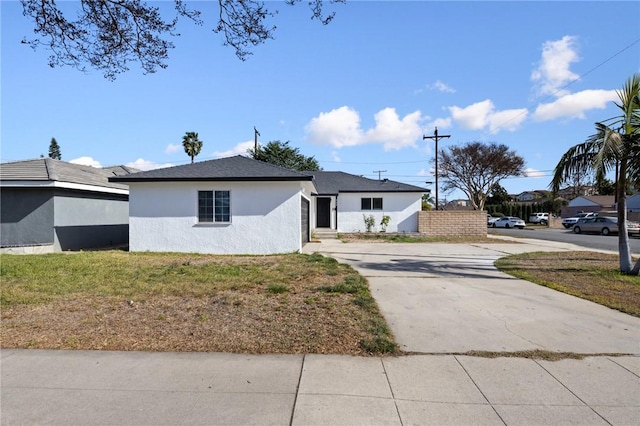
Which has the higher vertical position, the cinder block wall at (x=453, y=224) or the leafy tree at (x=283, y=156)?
the leafy tree at (x=283, y=156)

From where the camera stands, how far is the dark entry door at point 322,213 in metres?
27.3

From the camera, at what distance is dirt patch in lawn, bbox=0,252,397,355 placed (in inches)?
180

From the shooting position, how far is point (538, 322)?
221 inches

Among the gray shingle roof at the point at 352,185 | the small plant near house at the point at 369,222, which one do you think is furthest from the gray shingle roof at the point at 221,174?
the small plant near house at the point at 369,222

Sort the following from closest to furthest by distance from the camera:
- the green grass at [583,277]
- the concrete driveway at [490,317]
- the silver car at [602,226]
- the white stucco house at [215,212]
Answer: the concrete driveway at [490,317] < the green grass at [583,277] < the white stucco house at [215,212] < the silver car at [602,226]

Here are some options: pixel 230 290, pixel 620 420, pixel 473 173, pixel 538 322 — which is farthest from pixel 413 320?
pixel 473 173

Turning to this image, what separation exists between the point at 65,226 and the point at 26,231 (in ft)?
4.16

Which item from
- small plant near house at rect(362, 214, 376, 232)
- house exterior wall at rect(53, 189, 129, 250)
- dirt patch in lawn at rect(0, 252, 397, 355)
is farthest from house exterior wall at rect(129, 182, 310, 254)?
small plant near house at rect(362, 214, 376, 232)

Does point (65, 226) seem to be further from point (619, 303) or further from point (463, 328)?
point (619, 303)

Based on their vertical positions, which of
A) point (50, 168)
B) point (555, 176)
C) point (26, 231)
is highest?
point (50, 168)

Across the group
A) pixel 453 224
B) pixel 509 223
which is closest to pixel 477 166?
pixel 509 223

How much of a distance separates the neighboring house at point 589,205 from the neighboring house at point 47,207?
207 feet

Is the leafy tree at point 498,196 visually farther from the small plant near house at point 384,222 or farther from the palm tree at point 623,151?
the palm tree at point 623,151

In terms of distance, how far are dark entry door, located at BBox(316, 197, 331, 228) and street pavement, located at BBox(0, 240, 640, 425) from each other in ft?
71.9
